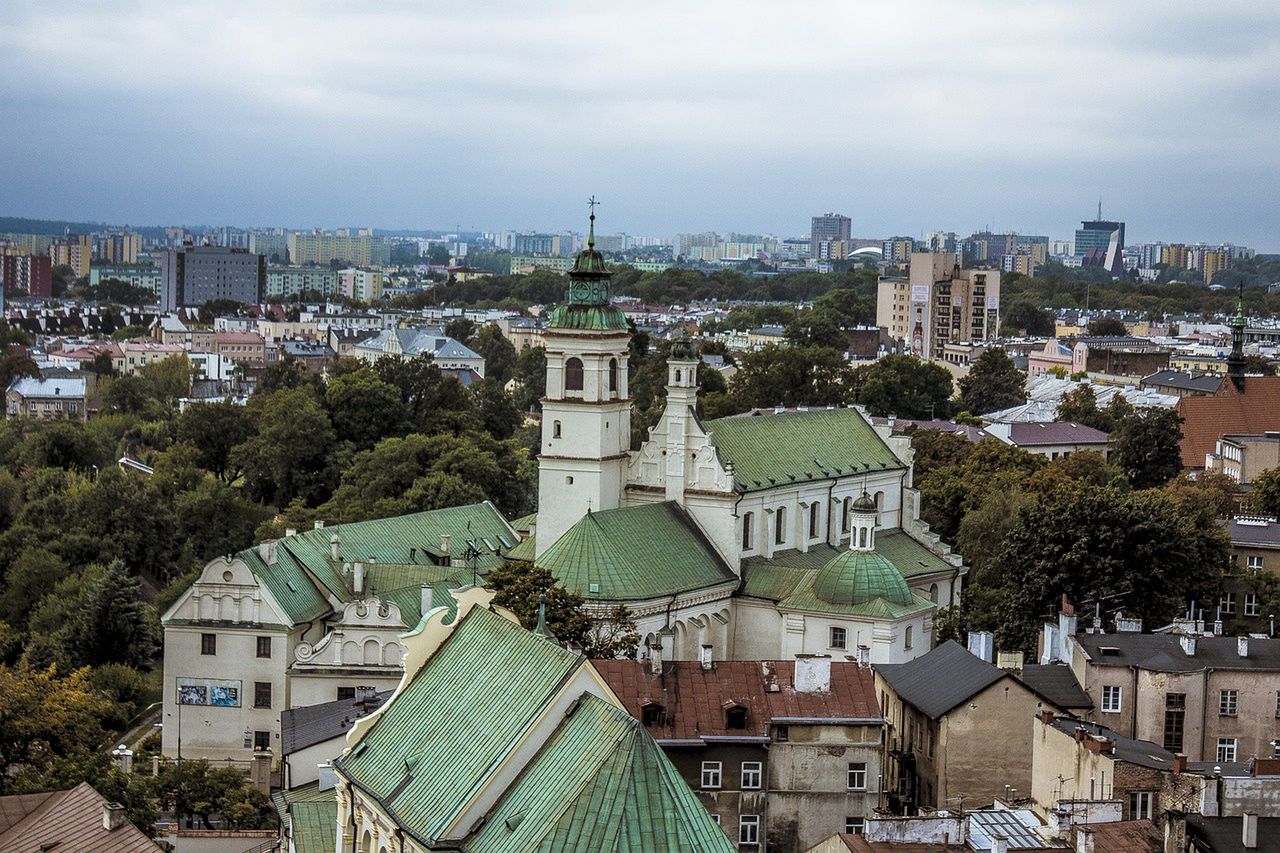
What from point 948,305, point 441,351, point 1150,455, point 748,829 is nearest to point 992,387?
point 1150,455

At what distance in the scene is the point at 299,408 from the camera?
107m

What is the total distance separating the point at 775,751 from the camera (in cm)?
4550

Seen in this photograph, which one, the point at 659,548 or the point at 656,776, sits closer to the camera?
the point at 656,776

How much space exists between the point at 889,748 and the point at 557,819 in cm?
1752

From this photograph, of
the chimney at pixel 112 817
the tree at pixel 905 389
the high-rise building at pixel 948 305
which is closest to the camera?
the chimney at pixel 112 817

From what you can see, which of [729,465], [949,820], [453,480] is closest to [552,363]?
[729,465]

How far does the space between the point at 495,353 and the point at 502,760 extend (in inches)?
5976

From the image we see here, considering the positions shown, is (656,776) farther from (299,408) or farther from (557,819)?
(299,408)

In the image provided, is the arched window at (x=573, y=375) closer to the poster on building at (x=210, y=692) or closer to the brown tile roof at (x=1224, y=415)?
the poster on building at (x=210, y=692)

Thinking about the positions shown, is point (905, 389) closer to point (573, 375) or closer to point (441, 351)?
point (441, 351)

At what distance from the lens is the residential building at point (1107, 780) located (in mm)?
37906

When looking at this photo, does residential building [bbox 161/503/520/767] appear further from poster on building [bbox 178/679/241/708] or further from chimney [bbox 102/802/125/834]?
chimney [bbox 102/802/125/834]

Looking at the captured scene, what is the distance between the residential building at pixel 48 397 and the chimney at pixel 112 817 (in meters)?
119

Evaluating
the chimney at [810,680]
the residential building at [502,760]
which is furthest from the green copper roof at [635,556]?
the residential building at [502,760]
